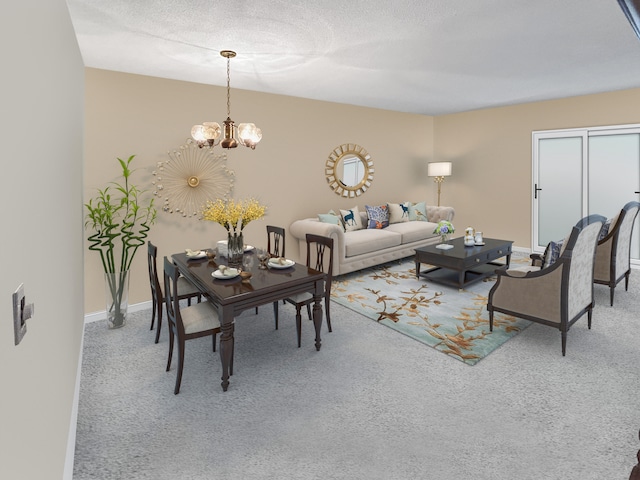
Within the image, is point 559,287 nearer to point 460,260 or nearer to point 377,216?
point 460,260

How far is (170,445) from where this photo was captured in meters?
2.16

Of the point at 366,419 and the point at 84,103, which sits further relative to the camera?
the point at 84,103

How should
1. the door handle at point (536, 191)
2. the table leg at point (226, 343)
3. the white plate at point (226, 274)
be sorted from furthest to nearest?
the door handle at point (536, 191), the white plate at point (226, 274), the table leg at point (226, 343)

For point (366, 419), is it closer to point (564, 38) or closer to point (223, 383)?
point (223, 383)

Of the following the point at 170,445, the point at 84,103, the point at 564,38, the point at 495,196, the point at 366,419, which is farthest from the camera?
the point at 495,196

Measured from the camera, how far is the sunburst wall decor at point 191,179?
4.47 meters

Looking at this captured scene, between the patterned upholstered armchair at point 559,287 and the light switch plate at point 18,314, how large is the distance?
3.35m

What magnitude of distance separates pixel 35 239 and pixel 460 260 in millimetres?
4349

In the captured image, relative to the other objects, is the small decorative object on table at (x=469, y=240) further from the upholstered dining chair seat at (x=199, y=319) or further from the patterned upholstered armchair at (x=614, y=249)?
the upholstered dining chair seat at (x=199, y=319)

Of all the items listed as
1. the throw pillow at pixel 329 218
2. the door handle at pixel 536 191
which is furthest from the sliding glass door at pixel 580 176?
the throw pillow at pixel 329 218

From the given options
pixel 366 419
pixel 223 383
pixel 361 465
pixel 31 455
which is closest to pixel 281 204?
pixel 223 383

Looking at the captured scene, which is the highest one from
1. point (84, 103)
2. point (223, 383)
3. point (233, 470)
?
point (84, 103)

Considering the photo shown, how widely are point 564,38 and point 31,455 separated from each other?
180 inches

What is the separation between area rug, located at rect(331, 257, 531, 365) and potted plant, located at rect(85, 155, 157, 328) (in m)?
2.39
